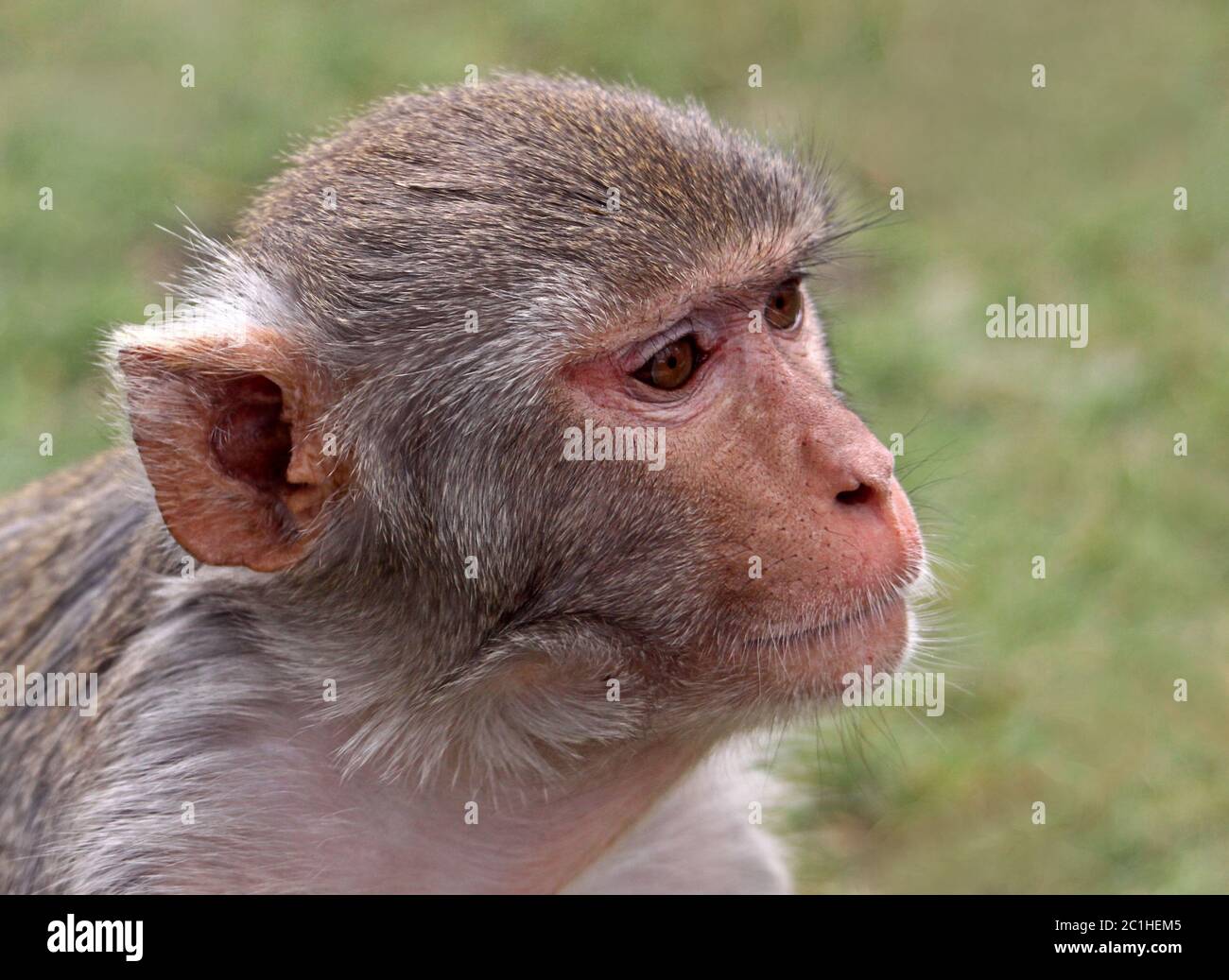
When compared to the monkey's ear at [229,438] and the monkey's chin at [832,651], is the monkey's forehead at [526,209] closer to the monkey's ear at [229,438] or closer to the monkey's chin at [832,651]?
the monkey's ear at [229,438]

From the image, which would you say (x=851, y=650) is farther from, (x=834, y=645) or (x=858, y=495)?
(x=858, y=495)

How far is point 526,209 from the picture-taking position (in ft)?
13.5

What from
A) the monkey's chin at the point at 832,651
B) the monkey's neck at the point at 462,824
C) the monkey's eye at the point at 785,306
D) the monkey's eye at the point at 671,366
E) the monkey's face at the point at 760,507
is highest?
the monkey's eye at the point at 785,306

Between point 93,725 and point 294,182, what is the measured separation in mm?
1583

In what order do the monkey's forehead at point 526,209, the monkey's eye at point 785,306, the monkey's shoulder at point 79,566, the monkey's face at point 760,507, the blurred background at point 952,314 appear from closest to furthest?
the monkey's face at point 760,507
the monkey's forehead at point 526,209
the monkey's eye at point 785,306
the monkey's shoulder at point 79,566
the blurred background at point 952,314

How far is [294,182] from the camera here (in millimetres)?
4660

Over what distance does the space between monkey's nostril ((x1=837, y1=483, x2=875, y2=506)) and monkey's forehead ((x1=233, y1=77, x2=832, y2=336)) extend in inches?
25.0

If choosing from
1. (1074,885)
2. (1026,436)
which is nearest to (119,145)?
(1026,436)

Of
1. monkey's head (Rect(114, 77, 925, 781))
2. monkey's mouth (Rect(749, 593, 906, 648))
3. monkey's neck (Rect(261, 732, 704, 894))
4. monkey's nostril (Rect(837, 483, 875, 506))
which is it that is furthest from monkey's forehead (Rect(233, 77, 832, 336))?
monkey's neck (Rect(261, 732, 704, 894))

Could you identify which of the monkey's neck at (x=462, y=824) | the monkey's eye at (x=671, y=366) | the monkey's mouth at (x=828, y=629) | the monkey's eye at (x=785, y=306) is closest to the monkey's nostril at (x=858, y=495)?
the monkey's mouth at (x=828, y=629)

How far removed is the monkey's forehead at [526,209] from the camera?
408cm

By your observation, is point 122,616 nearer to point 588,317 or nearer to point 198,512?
point 198,512

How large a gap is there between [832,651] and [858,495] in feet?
1.24

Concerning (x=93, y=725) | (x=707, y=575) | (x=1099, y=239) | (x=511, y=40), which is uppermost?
(x=511, y=40)
